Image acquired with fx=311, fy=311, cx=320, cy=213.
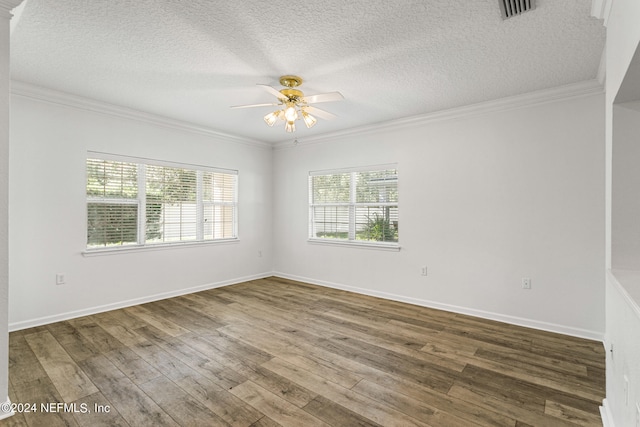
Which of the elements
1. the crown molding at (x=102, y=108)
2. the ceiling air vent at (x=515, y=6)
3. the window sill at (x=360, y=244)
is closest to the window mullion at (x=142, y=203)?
the crown molding at (x=102, y=108)

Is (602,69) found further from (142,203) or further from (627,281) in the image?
(142,203)

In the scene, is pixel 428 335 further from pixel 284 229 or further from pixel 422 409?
pixel 284 229

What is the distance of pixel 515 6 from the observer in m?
1.96

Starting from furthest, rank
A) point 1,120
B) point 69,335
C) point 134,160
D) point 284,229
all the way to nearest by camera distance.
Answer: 1. point 284,229
2. point 134,160
3. point 69,335
4. point 1,120

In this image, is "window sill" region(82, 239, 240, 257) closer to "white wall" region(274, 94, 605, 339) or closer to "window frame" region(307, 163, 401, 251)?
"window frame" region(307, 163, 401, 251)

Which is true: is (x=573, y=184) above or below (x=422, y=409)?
above

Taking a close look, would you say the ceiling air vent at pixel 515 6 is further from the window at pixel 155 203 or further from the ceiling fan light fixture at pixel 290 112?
the window at pixel 155 203

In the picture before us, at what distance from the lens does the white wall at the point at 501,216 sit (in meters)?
3.19

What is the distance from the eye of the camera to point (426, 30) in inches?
88.3

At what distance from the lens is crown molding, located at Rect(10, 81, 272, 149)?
3.32 m

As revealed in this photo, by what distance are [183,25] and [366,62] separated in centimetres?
148

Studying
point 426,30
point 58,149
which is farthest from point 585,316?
point 58,149

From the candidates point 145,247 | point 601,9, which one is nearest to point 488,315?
point 601,9

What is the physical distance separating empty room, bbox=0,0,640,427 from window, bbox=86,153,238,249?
0.11 feet
